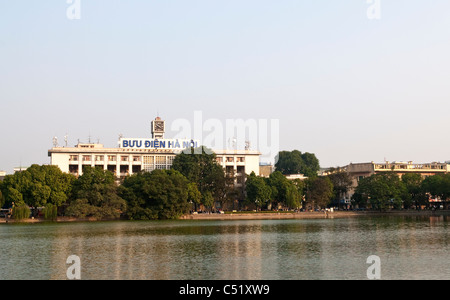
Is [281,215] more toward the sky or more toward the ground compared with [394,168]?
more toward the ground

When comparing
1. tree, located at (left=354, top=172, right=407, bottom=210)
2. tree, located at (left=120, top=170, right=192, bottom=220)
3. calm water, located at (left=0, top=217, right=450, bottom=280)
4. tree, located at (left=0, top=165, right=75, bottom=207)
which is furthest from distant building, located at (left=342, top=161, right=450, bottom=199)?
calm water, located at (left=0, top=217, right=450, bottom=280)

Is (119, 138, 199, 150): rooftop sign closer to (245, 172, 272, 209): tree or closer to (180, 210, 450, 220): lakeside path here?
A: (245, 172, 272, 209): tree

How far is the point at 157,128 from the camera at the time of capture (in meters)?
135

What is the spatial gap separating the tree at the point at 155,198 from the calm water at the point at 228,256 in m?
34.2

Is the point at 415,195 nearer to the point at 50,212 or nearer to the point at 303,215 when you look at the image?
the point at 303,215

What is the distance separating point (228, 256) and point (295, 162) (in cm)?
13985

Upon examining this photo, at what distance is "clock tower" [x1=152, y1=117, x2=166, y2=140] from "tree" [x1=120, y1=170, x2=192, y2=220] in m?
40.4

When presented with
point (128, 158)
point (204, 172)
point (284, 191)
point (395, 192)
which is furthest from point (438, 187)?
point (128, 158)

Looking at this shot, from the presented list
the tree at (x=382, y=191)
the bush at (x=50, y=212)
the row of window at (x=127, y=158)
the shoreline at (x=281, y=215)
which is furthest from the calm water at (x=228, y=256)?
the row of window at (x=127, y=158)

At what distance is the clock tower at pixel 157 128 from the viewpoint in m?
134

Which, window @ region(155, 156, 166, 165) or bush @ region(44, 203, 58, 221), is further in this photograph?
window @ region(155, 156, 166, 165)

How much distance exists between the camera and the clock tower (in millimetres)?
134000
